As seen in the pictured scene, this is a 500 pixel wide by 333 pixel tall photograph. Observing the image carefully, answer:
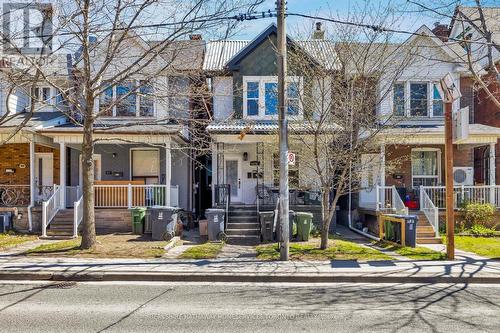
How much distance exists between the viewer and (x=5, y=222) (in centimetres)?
1605

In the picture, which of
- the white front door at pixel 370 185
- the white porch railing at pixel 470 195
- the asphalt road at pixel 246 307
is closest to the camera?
the asphalt road at pixel 246 307

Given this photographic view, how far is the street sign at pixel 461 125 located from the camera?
10.5m

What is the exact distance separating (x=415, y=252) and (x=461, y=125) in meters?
3.68

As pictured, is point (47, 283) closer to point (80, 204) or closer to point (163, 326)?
point (163, 326)

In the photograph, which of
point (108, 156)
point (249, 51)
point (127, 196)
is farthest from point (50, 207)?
point (249, 51)

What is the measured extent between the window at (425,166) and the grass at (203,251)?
10004mm

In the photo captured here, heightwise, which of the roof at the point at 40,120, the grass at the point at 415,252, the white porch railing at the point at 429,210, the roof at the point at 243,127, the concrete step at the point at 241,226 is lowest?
the grass at the point at 415,252

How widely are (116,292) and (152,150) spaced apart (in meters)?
11.7

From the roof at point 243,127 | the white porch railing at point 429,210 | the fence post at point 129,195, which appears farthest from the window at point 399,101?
the fence post at point 129,195

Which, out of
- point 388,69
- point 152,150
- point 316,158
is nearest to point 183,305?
point 316,158

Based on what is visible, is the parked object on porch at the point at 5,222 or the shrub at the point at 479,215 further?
the shrub at the point at 479,215

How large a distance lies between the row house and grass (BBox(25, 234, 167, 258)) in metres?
2.16

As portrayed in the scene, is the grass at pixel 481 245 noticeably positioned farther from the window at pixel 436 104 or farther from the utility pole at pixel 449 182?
the window at pixel 436 104

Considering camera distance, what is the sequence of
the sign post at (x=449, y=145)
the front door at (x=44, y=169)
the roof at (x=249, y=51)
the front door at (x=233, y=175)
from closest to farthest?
the sign post at (x=449, y=145)
the roof at (x=249, y=51)
the front door at (x=233, y=175)
the front door at (x=44, y=169)
